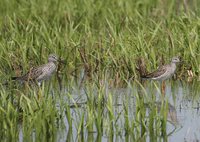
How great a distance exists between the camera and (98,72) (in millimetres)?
14102

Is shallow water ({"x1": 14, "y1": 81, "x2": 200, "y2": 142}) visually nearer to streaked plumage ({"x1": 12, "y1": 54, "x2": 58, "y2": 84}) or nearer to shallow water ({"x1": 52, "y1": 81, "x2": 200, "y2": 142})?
shallow water ({"x1": 52, "y1": 81, "x2": 200, "y2": 142})

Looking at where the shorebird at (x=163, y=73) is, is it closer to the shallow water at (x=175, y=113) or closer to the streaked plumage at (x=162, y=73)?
the streaked plumage at (x=162, y=73)

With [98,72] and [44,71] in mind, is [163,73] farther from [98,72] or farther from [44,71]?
[44,71]

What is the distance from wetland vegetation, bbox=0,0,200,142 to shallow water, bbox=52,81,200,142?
0.6 inches

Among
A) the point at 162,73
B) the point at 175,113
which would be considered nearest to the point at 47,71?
the point at 162,73

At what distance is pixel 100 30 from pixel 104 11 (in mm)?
1554

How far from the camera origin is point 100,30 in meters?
16.9

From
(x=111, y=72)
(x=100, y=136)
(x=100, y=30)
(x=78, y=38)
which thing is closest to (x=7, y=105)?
(x=100, y=136)

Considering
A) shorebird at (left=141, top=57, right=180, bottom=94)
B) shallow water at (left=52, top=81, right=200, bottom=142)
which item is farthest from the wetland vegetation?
shorebird at (left=141, top=57, right=180, bottom=94)

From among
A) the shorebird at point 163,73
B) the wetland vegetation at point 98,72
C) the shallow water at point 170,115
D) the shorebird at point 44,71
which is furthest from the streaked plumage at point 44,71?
the shorebird at point 163,73

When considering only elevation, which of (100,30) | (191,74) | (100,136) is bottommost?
(100,136)

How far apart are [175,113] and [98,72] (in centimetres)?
281

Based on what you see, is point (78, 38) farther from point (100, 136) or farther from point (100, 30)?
point (100, 136)

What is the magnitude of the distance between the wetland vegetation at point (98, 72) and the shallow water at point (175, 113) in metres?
0.01
